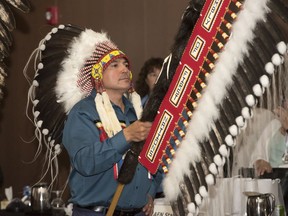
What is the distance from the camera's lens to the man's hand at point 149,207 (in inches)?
126

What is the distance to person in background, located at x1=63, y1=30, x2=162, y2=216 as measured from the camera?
296 cm

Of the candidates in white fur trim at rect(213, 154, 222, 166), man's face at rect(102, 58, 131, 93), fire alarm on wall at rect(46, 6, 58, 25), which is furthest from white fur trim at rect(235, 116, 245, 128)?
fire alarm on wall at rect(46, 6, 58, 25)

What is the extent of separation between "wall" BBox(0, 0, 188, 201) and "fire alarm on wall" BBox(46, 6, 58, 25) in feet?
0.15

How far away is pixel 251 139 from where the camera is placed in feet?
8.31

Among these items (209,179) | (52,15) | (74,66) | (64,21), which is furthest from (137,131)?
(52,15)

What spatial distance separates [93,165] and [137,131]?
0.33 m

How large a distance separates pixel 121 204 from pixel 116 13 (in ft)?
9.77

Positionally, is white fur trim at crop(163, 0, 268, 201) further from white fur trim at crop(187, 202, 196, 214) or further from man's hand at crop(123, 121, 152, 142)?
man's hand at crop(123, 121, 152, 142)

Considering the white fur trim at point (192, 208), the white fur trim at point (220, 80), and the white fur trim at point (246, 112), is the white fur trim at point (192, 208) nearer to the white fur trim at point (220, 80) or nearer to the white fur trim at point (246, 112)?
the white fur trim at point (220, 80)

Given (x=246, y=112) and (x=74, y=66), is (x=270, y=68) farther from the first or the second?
(x=74, y=66)

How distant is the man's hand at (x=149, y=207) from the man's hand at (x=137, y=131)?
488 millimetres

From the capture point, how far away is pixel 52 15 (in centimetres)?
638

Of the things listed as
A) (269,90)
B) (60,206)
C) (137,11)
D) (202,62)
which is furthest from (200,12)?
(137,11)

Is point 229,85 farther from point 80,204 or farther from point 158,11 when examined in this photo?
point 158,11
